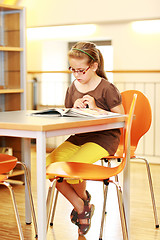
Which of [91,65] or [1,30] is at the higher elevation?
[1,30]

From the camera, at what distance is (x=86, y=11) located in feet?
17.5

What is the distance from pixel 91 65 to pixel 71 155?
518 mm

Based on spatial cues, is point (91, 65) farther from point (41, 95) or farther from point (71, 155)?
point (41, 95)

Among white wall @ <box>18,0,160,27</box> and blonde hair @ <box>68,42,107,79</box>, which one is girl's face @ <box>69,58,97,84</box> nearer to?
blonde hair @ <box>68,42,107,79</box>

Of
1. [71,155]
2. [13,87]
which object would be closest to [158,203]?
[71,155]

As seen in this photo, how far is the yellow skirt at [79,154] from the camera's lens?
2.32 meters

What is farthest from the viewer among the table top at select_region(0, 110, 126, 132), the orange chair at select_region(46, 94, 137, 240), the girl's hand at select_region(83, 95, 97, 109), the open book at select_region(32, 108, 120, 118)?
the girl's hand at select_region(83, 95, 97, 109)

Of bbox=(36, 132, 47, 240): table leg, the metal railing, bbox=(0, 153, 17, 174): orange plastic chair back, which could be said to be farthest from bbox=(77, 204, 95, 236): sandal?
the metal railing

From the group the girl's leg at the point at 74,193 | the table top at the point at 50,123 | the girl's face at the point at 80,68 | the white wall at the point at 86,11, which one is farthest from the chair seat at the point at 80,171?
the white wall at the point at 86,11

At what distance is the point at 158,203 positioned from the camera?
10.8 feet

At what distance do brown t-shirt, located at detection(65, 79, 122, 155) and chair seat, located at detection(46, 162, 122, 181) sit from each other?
0.19 m

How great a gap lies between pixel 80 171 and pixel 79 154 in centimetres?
20

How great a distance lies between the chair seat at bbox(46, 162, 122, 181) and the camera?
2090 millimetres

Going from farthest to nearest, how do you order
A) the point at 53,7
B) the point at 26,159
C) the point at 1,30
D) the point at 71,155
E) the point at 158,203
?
the point at 53,7
the point at 1,30
the point at 158,203
the point at 26,159
the point at 71,155
